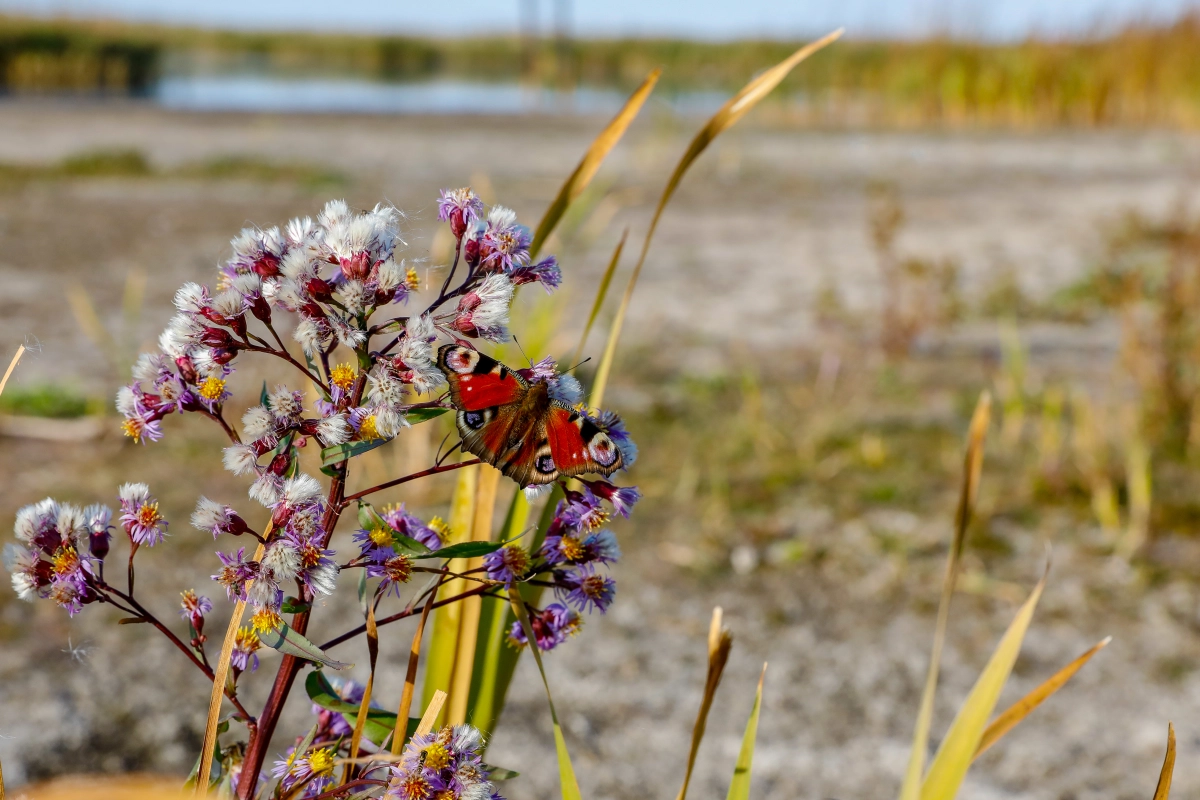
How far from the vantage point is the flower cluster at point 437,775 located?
780mm

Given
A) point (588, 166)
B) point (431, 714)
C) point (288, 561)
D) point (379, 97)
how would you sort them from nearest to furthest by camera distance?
point (288, 561) < point (431, 714) < point (588, 166) < point (379, 97)

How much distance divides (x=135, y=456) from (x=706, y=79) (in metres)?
22.2

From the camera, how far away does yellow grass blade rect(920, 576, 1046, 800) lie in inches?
41.3

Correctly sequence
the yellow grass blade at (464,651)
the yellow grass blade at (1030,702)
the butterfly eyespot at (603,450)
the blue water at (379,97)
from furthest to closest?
the blue water at (379,97) → the yellow grass blade at (464,651) → the yellow grass blade at (1030,702) → the butterfly eyespot at (603,450)

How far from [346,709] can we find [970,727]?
24.4 inches

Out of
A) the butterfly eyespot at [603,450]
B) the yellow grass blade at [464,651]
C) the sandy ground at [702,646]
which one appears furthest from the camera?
the sandy ground at [702,646]

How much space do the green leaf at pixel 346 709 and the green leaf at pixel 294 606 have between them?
92 millimetres

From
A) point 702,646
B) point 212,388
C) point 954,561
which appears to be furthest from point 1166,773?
point 702,646

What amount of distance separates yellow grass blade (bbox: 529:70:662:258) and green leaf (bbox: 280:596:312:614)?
45 centimetres

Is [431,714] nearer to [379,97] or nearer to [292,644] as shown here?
[292,644]

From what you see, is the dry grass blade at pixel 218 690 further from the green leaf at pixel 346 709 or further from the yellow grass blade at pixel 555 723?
the yellow grass blade at pixel 555 723

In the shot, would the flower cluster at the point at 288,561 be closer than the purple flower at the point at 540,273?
Yes

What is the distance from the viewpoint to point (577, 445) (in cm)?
91

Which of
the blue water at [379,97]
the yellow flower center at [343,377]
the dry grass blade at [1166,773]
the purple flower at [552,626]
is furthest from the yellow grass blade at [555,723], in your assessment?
the blue water at [379,97]
